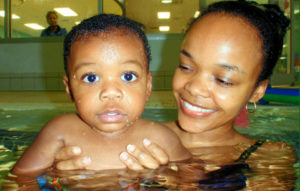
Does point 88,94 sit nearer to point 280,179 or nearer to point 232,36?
point 232,36

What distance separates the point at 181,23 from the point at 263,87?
1420 centimetres

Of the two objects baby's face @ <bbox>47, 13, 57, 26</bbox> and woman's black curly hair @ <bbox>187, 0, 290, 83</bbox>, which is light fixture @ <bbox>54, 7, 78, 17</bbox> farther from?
woman's black curly hair @ <bbox>187, 0, 290, 83</bbox>

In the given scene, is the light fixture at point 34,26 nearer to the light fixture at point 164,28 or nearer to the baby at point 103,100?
the light fixture at point 164,28

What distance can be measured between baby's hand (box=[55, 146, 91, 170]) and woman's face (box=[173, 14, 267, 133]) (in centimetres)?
67

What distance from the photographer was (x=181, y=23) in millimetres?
15727

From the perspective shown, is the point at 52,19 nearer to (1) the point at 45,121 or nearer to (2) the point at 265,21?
(1) the point at 45,121

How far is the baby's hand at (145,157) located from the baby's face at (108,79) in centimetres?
17

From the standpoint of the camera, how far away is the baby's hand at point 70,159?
4.98 ft

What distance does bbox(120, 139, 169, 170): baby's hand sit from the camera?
1543 millimetres

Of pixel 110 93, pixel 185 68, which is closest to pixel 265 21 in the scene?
pixel 185 68

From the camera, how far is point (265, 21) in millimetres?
1896

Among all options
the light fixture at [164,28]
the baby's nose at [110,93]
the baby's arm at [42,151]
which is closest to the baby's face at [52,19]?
the baby's arm at [42,151]

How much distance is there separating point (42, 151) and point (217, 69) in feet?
3.29

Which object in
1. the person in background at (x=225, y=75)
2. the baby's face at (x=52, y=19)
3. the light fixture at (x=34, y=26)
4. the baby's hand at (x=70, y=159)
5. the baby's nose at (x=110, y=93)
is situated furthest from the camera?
the light fixture at (x=34, y=26)
